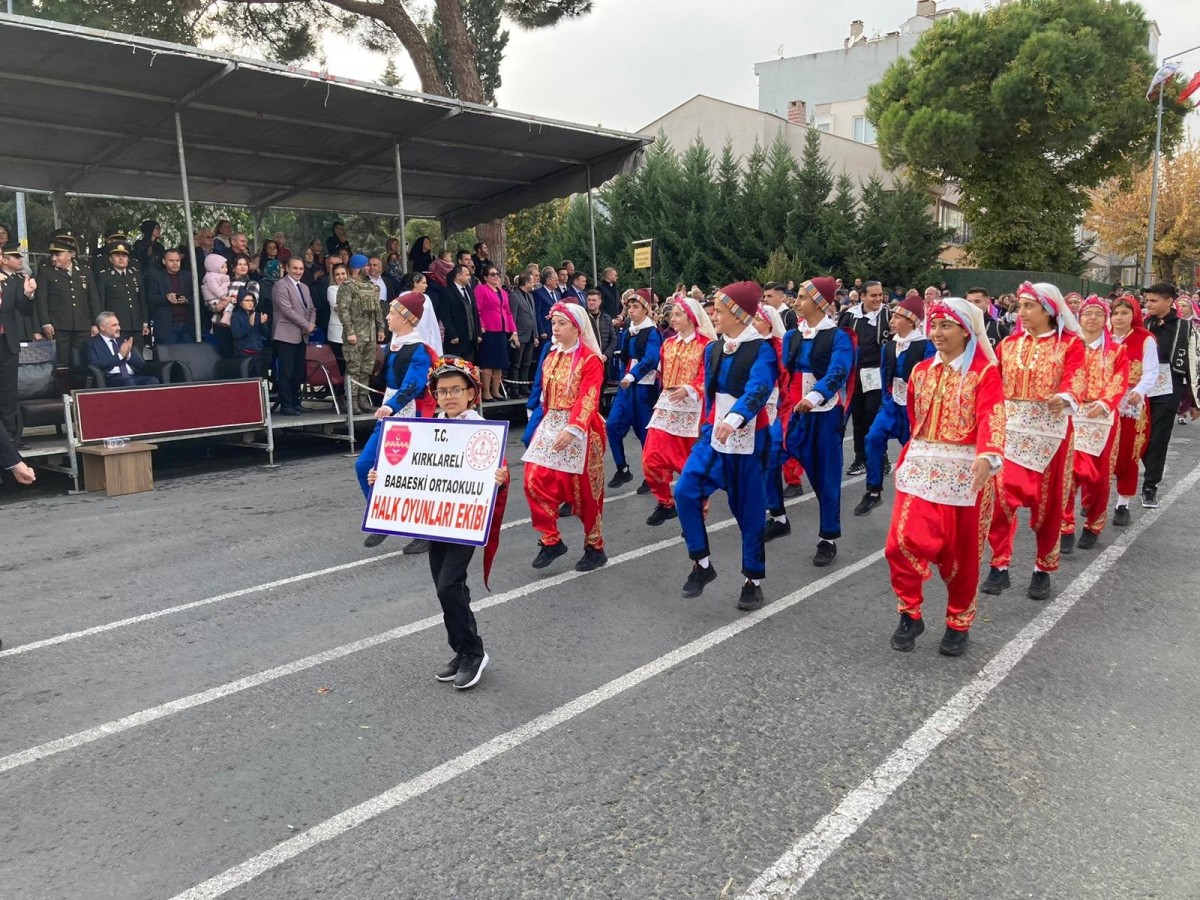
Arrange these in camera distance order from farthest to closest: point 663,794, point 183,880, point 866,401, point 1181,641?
1. point 866,401
2. point 1181,641
3. point 663,794
4. point 183,880

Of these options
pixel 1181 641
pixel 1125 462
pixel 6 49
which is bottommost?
pixel 1181 641

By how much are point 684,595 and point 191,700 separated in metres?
2.91

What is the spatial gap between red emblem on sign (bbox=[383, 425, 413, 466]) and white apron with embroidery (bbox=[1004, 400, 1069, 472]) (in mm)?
3835

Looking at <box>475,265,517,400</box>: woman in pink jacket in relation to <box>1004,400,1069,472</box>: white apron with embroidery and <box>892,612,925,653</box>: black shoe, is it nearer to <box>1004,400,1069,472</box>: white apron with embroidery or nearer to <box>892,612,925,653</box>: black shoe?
<box>1004,400,1069,472</box>: white apron with embroidery

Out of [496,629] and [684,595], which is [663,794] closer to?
[496,629]

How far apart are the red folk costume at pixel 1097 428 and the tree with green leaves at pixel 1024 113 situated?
28879 millimetres

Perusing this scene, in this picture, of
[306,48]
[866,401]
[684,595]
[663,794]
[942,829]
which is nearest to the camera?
[942,829]

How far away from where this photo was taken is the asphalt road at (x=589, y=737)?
10.3ft

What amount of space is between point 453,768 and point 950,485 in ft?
9.48

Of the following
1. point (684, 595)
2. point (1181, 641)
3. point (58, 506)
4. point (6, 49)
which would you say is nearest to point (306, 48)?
point (6, 49)

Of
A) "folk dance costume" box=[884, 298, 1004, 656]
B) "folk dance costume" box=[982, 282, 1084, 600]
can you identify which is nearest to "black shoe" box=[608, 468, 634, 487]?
"folk dance costume" box=[982, 282, 1084, 600]

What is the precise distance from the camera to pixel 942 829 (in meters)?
3.34

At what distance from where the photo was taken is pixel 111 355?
1057 cm

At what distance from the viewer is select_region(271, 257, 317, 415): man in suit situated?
12023 millimetres
